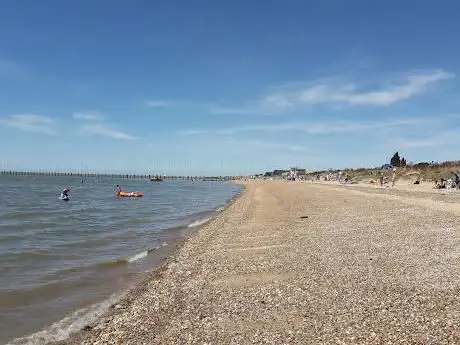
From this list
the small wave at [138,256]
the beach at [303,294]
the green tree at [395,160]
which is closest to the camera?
the beach at [303,294]

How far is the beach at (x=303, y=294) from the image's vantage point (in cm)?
796

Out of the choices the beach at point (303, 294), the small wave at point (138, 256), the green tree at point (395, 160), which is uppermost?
the green tree at point (395, 160)

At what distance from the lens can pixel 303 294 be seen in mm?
10344

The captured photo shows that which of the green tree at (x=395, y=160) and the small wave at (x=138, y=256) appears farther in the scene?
the green tree at (x=395, y=160)

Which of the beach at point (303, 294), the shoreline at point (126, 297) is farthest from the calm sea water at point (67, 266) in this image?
the beach at point (303, 294)

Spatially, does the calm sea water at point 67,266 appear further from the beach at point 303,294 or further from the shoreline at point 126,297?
the beach at point 303,294

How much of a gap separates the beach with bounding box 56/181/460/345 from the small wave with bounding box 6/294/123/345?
347mm

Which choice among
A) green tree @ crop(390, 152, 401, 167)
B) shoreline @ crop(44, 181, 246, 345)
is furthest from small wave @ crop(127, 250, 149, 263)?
green tree @ crop(390, 152, 401, 167)

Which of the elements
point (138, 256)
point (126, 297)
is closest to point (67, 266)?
point (138, 256)

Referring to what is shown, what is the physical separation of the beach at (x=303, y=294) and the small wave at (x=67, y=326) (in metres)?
0.35

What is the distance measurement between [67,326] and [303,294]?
17.5 feet

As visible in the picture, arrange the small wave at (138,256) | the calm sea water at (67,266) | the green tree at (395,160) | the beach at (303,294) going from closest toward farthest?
the beach at (303,294) → the calm sea water at (67,266) → the small wave at (138,256) → the green tree at (395,160)

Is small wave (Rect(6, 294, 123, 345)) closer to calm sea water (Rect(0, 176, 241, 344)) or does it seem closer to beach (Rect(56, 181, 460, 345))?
calm sea water (Rect(0, 176, 241, 344))

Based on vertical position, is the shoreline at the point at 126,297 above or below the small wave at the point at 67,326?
above
